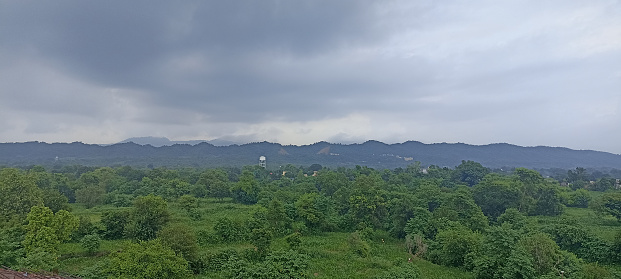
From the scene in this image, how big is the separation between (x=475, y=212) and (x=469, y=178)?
60.0m

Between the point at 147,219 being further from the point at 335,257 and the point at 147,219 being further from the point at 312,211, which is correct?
the point at 312,211

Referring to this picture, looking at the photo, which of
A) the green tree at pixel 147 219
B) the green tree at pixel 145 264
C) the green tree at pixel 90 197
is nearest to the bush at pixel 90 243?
the green tree at pixel 147 219

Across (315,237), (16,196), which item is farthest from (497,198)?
(16,196)

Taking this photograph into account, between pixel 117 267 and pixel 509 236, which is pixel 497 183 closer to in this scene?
pixel 509 236

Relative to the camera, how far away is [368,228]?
40.9 m

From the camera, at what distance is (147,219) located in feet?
112

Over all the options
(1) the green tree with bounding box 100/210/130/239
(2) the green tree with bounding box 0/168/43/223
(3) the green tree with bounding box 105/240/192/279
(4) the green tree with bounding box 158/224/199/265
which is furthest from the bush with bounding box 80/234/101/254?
(3) the green tree with bounding box 105/240/192/279

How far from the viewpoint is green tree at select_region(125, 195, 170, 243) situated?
33.7 metres

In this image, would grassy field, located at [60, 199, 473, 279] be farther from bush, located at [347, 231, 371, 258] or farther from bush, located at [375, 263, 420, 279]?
bush, located at [375, 263, 420, 279]

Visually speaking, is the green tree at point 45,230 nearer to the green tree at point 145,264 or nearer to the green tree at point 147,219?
the green tree at point 147,219

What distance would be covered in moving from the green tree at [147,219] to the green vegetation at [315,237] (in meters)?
0.10

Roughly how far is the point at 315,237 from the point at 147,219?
19345 millimetres

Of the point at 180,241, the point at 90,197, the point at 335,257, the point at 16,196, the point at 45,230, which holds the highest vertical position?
the point at 16,196

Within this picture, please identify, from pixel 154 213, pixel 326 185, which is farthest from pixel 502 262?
pixel 326 185
